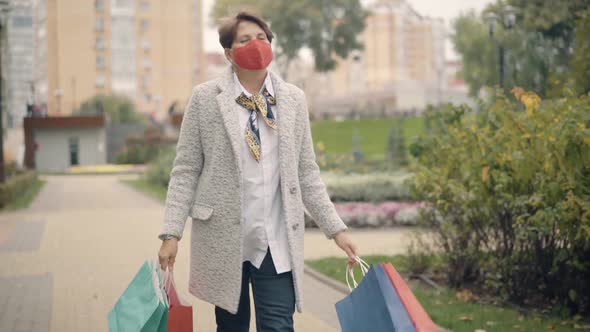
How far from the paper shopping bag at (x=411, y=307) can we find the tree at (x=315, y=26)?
58131 millimetres

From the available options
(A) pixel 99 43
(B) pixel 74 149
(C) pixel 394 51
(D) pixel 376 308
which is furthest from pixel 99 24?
(D) pixel 376 308

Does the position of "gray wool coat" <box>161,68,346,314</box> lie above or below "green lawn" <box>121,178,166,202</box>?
above

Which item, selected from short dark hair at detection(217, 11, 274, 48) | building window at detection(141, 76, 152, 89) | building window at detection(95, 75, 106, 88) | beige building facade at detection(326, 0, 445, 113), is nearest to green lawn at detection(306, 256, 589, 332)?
short dark hair at detection(217, 11, 274, 48)

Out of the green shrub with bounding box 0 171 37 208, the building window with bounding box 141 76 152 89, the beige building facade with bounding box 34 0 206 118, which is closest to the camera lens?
the green shrub with bounding box 0 171 37 208

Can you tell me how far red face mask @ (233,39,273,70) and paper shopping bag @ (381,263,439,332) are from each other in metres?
0.98

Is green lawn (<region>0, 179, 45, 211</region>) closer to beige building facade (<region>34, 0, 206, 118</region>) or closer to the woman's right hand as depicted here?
the woman's right hand

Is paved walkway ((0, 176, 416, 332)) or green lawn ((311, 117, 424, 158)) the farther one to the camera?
green lawn ((311, 117, 424, 158))

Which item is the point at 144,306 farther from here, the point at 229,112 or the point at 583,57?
the point at 583,57

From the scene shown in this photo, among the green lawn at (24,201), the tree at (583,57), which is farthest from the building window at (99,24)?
the tree at (583,57)

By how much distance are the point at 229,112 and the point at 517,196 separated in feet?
11.6

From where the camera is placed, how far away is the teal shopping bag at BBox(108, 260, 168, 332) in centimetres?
313

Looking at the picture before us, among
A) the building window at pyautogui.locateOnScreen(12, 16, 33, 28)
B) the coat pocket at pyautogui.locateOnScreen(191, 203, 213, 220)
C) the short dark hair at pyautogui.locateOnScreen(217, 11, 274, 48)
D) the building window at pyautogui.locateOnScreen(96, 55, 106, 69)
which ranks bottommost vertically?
the coat pocket at pyautogui.locateOnScreen(191, 203, 213, 220)

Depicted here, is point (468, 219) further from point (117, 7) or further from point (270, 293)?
point (117, 7)

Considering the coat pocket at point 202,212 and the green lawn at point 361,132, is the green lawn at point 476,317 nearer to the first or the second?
the coat pocket at point 202,212
